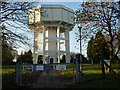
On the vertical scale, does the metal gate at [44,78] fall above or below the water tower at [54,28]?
below

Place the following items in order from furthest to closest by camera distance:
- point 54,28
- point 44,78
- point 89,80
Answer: point 54,28
point 44,78
point 89,80

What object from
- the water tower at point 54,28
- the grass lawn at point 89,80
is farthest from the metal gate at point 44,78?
the water tower at point 54,28

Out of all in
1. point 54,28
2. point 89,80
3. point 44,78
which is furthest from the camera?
point 54,28

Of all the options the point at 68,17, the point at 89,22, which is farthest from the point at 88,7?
the point at 68,17

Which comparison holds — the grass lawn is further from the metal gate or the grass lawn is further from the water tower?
the water tower

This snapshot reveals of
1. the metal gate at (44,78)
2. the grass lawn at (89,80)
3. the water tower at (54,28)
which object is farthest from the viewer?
the water tower at (54,28)

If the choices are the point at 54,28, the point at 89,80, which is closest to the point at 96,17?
the point at 89,80

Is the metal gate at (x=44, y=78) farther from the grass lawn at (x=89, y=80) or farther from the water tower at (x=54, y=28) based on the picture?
the water tower at (x=54, y=28)

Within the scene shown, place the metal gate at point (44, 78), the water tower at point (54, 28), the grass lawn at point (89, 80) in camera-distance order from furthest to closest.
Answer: the water tower at point (54, 28)
the metal gate at point (44, 78)
the grass lawn at point (89, 80)

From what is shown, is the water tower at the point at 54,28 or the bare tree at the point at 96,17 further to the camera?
the water tower at the point at 54,28

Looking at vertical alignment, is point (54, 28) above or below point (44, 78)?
above

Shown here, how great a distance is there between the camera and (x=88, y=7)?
9.82 m

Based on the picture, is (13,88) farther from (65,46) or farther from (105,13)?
(65,46)

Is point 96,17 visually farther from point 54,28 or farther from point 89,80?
point 54,28
